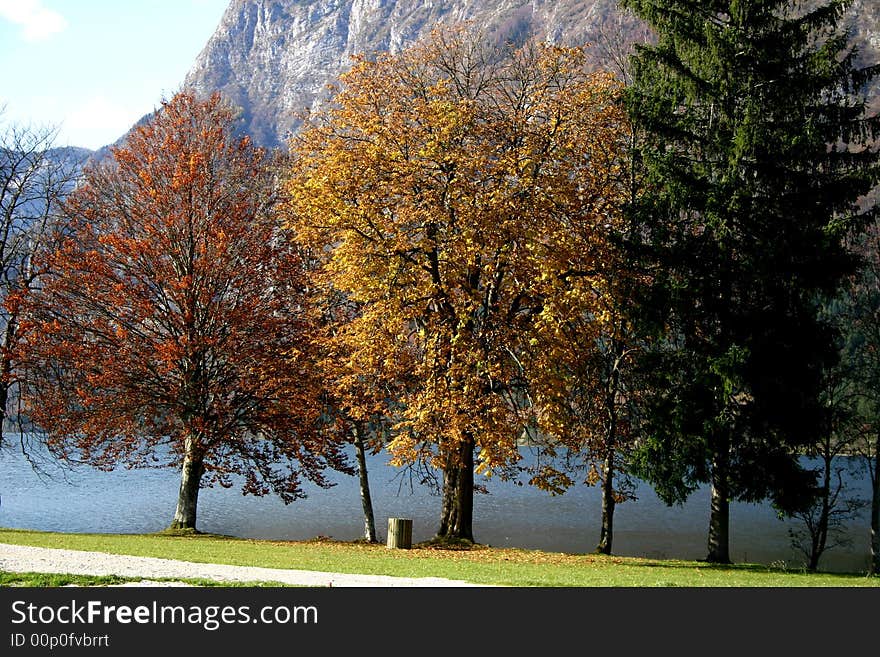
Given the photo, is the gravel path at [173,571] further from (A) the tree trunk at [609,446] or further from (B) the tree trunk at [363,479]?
(B) the tree trunk at [363,479]

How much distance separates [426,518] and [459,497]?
1839 cm

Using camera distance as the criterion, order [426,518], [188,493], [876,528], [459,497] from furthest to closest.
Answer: [426,518] < [876,528] < [188,493] < [459,497]

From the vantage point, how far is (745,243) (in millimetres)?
20578

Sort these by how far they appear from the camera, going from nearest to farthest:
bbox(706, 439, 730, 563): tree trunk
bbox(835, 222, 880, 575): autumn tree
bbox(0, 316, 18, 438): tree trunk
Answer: bbox(706, 439, 730, 563): tree trunk → bbox(0, 316, 18, 438): tree trunk → bbox(835, 222, 880, 575): autumn tree

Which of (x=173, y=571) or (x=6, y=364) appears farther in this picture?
(x=6, y=364)

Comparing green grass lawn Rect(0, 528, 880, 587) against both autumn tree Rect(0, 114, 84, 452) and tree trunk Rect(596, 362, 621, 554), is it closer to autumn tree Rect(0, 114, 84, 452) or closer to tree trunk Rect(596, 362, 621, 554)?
tree trunk Rect(596, 362, 621, 554)

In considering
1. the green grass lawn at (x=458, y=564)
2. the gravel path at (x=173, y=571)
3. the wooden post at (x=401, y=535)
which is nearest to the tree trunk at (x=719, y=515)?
the green grass lawn at (x=458, y=564)

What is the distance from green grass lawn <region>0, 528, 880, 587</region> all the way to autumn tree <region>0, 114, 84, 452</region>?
17.5 feet

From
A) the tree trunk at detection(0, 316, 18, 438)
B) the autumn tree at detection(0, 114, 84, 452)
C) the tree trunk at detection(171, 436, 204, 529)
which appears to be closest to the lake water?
the tree trunk at detection(171, 436, 204, 529)

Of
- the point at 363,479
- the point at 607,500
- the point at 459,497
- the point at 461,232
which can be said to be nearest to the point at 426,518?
the point at 363,479

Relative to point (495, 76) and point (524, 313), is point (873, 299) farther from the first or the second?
point (495, 76)

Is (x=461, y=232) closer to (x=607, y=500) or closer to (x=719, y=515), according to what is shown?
(x=607, y=500)

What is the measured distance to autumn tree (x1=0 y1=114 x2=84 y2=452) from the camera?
2417 cm
